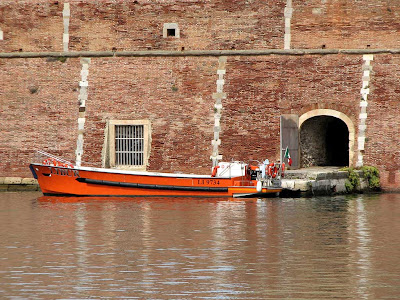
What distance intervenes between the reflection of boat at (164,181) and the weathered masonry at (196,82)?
7.62 feet

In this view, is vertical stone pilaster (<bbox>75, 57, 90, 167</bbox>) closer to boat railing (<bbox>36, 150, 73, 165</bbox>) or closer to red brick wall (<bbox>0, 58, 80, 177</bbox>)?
red brick wall (<bbox>0, 58, 80, 177</bbox>)

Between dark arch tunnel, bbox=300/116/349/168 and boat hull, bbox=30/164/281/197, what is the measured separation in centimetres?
365

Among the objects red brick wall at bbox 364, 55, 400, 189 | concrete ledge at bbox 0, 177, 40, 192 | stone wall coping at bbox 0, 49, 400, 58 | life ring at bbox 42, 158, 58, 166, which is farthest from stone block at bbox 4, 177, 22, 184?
red brick wall at bbox 364, 55, 400, 189

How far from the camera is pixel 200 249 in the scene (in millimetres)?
15133

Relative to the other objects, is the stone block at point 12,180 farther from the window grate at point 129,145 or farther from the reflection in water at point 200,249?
the reflection in water at point 200,249

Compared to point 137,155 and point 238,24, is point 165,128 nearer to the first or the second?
point 137,155

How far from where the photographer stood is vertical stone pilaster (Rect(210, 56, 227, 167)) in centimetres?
2661

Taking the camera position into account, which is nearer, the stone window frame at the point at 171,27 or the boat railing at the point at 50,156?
the boat railing at the point at 50,156

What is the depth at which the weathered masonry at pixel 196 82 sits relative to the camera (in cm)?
2622

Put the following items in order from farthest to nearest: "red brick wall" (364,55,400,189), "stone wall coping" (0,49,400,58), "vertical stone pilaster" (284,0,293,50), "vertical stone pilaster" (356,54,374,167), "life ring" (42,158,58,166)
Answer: "vertical stone pilaster" (284,0,293,50), "stone wall coping" (0,49,400,58), "vertical stone pilaster" (356,54,374,167), "red brick wall" (364,55,400,189), "life ring" (42,158,58,166)

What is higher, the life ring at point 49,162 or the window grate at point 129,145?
the window grate at point 129,145

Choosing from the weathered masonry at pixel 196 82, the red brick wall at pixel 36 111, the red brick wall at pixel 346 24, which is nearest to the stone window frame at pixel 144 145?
the weathered masonry at pixel 196 82

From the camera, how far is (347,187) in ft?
81.6

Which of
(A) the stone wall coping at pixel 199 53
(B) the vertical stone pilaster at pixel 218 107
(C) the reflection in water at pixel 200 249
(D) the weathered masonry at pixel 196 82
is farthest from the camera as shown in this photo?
(B) the vertical stone pilaster at pixel 218 107
